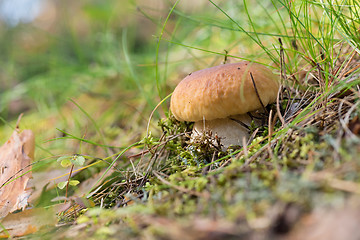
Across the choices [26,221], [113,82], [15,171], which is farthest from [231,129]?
[113,82]

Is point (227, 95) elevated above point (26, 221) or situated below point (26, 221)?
above

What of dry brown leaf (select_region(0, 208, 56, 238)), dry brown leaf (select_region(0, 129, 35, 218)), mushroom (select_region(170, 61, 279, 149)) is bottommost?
dry brown leaf (select_region(0, 208, 56, 238))

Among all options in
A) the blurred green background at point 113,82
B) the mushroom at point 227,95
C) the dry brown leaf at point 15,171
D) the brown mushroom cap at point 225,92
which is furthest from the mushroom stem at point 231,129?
the dry brown leaf at point 15,171

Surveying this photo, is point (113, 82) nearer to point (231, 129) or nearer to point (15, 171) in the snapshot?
point (15, 171)

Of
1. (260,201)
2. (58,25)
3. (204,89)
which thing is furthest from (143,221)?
(58,25)

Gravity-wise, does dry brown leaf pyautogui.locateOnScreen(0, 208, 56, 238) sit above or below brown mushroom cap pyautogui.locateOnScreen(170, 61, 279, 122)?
below

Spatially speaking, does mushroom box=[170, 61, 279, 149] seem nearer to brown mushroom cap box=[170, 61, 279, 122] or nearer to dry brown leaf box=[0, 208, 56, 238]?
brown mushroom cap box=[170, 61, 279, 122]

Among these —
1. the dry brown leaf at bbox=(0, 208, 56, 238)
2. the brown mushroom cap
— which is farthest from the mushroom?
the dry brown leaf at bbox=(0, 208, 56, 238)

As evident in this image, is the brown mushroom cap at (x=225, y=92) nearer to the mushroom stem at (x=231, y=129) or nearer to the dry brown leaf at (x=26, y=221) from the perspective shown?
the mushroom stem at (x=231, y=129)
